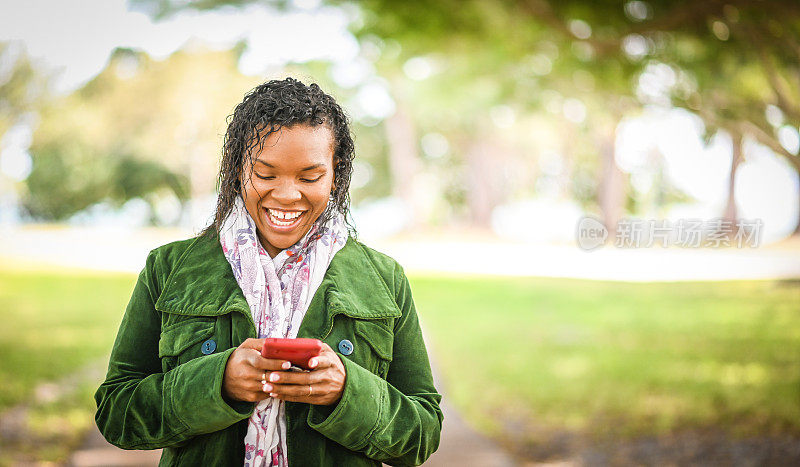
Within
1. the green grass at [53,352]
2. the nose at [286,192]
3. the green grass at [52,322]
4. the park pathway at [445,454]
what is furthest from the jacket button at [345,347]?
the green grass at [52,322]

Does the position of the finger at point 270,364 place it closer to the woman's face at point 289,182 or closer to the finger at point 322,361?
the finger at point 322,361

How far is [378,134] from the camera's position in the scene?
2666 centimetres

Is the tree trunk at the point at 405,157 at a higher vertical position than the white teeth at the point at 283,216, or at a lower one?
higher

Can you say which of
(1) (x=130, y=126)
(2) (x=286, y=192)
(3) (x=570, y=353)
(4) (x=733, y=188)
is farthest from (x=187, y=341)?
(1) (x=130, y=126)

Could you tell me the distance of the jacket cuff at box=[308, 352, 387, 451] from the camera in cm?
145

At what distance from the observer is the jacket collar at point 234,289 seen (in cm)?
152

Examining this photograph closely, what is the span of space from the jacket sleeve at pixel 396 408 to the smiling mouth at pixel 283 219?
0.30 metres

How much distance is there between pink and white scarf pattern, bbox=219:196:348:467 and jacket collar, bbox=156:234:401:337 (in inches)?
0.9

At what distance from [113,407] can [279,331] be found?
410mm

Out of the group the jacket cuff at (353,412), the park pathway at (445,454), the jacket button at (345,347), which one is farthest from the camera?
the park pathway at (445,454)

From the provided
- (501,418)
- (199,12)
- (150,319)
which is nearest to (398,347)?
(150,319)

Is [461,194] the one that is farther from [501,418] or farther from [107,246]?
[501,418]

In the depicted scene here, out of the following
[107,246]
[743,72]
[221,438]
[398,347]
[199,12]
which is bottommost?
[107,246]

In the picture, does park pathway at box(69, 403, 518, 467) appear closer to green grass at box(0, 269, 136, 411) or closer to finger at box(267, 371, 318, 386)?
green grass at box(0, 269, 136, 411)
